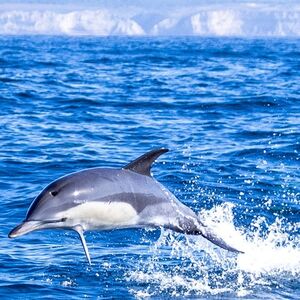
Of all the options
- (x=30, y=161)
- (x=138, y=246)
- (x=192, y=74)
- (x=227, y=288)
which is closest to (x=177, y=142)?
(x=30, y=161)

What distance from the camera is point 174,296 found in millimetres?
9008

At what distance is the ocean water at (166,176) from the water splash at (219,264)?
15 mm

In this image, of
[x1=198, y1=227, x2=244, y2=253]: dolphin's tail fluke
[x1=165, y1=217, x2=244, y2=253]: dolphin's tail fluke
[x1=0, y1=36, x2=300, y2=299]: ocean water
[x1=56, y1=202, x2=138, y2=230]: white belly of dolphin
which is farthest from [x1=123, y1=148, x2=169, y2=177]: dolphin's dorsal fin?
[x1=0, y1=36, x2=300, y2=299]: ocean water

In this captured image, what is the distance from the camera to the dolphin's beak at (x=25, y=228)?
A: 24.3ft

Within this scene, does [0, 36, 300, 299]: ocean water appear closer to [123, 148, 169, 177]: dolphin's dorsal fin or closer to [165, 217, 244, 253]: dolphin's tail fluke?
[165, 217, 244, 253]: dolphin's tail fluke

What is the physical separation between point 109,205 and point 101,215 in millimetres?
125

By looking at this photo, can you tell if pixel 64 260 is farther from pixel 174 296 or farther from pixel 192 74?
pixel 192 74

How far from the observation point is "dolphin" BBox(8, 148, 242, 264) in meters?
7.60

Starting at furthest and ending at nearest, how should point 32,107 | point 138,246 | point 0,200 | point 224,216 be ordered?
point 32,107 → point 0,200 → point 224,216 → point 138,246

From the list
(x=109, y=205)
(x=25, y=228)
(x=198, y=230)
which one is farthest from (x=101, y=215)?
(x=198, y=230)

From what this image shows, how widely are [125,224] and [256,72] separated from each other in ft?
108

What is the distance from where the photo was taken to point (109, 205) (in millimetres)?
7934

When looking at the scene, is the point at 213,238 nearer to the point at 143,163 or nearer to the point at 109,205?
the point at 143,163

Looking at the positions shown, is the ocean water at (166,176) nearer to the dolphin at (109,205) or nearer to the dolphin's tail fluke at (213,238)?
the dolphin's tail fluke at (213,238)
